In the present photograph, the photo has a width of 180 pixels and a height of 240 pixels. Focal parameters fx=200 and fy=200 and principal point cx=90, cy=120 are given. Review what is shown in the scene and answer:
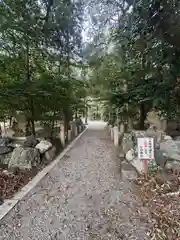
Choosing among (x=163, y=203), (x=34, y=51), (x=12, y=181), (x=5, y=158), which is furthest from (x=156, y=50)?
(x=5, y=158)

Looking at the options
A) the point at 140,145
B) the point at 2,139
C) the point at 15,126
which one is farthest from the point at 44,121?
the point at 140,145

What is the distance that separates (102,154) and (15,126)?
2.79 m

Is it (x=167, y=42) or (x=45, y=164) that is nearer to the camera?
(x=167, y=42)

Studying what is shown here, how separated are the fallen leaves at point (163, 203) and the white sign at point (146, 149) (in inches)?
13.9

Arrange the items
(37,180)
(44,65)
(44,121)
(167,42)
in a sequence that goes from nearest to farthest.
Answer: (167,42) → (37,180) → (44,65) → (44,121)

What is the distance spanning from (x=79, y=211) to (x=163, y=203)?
1.09 m

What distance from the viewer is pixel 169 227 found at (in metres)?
2.10

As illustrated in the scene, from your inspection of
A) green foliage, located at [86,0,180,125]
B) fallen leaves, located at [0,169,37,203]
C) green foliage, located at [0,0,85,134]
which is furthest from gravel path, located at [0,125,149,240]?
green foliage, located at [0,0,85,134]

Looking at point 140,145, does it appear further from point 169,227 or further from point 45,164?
point 45,164

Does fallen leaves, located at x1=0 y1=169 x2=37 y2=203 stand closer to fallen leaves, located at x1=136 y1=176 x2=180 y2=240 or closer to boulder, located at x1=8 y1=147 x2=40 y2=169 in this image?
boulder, located at x1=8 y1=147 x2=40 y2=169

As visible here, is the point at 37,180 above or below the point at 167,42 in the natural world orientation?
below

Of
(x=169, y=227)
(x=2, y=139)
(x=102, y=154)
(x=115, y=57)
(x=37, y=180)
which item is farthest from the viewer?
(x=115, y=57)

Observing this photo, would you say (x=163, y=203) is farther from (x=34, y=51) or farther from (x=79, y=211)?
(x=34, y=51)

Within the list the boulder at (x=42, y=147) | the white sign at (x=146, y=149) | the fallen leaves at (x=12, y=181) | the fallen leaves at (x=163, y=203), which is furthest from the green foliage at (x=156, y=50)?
the fallen leaves at (x=12, y=181)
